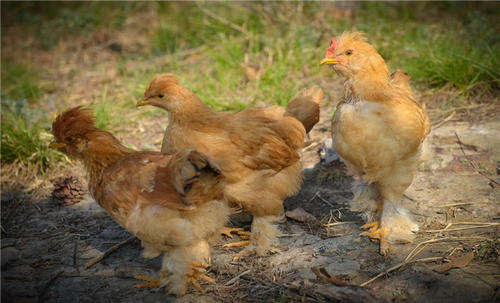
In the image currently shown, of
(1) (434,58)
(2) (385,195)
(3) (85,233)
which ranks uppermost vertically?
(1) (434,58)

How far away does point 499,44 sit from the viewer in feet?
20.7

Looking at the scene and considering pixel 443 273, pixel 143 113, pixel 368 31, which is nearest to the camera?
pixel 443 273

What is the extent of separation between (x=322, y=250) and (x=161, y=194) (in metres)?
1.39

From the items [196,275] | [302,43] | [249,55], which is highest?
[302,43]

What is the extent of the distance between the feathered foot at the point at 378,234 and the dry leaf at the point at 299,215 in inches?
20.8

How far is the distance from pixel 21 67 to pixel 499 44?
7.55 meters

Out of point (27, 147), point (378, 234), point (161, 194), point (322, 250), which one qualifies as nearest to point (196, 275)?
point (161, 194)

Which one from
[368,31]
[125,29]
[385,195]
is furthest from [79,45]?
[385,195]

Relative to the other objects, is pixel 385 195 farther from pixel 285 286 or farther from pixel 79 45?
pixel 79 45

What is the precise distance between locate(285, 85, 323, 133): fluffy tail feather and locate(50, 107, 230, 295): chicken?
4.54ft

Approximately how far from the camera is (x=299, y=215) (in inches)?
164

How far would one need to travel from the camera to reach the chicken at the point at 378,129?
3.33m

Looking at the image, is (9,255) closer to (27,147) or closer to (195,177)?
(27,147)

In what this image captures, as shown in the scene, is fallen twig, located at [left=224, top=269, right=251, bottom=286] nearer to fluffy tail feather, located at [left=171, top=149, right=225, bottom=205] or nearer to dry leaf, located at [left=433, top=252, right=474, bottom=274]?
fluffy tail feather, located at [left=171, top=149, right=225, bottom=205]
